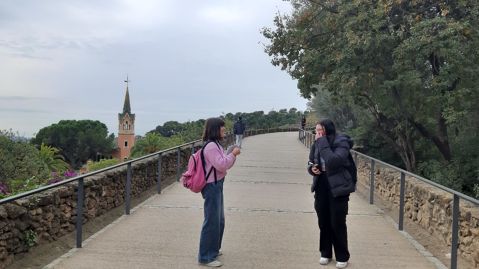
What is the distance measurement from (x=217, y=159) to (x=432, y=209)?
362 centimetres

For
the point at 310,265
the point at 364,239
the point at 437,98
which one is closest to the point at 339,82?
the point at 437,98

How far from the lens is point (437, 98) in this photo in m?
16.8

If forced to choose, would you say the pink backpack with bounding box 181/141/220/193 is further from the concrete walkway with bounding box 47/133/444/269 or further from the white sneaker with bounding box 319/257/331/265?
the white sneaker with bounding box 319/257/331/265

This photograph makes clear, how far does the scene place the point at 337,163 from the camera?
18.4 feet

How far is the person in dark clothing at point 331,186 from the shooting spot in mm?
5676

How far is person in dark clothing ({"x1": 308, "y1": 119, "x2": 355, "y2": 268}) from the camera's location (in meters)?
5.68

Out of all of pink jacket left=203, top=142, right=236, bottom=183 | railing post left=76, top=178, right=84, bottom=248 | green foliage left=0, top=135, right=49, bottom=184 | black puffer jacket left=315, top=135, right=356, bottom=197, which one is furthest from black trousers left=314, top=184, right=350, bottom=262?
green foliage left=0, top=135, right=49, bottom=184

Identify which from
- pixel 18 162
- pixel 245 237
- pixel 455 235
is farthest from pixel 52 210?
pixel 18 162

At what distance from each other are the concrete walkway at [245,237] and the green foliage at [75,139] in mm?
76000

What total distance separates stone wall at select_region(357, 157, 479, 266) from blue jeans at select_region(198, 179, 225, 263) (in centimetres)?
286

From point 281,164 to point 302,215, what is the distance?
1060cm

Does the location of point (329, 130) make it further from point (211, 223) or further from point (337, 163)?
point (211, 223)

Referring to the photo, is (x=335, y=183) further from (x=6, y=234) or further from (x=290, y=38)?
(x=290, y=38)

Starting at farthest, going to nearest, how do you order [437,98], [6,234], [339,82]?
[339,82], [437,98], [6,234]
